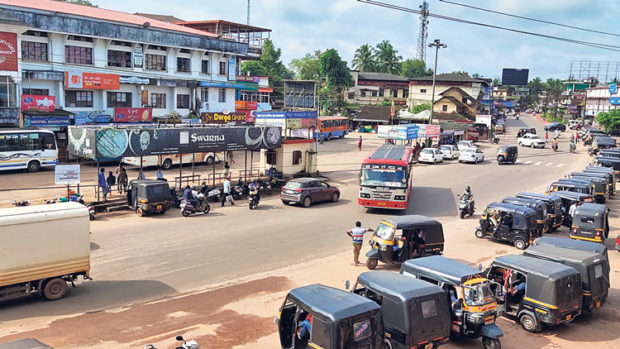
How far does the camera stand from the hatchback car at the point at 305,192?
86.2ft

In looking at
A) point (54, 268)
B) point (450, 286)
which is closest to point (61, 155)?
point (54, 268)

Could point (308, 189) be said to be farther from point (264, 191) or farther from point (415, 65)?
point (415, 65)

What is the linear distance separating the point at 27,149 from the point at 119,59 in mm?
13793

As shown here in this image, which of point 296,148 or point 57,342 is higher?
point 296,148

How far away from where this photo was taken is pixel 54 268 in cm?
1315

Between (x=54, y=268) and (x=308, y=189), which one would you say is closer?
(x=54, y=268)

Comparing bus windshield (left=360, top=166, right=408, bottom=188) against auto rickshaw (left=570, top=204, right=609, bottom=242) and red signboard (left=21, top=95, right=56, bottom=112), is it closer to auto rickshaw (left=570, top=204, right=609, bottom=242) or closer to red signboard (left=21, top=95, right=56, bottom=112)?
auto rickshaw (left=570, top=204, right=609, bottom=242)

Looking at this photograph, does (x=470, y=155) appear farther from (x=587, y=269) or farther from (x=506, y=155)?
(x=587, y=269)

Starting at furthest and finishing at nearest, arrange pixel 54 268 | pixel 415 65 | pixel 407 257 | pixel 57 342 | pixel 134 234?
pixel 415 65 < pixel 134 234 < pixel 407 257 < pixel 54 268 < pixel 57 342

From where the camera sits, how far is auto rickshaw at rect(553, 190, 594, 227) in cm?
2405

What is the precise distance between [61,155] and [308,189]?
2084 centimetres

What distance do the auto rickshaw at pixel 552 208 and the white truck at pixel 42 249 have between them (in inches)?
727

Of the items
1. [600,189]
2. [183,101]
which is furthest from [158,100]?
[600,189]

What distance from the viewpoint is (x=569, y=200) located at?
24.2 meters
